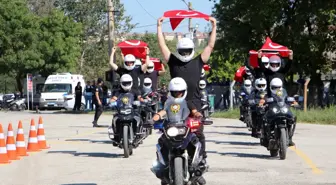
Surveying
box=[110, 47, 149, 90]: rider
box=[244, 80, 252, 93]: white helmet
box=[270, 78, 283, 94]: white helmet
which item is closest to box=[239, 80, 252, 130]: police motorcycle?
box=[244, 80, 252, 93]: white helmet

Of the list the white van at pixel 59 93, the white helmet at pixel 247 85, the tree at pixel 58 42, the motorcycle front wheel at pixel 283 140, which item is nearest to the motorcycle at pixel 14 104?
the white van at pixel 59 93

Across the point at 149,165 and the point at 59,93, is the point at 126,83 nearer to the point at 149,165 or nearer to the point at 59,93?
the point at 149,165

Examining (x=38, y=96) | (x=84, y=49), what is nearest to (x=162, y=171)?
(x=38, y=96)

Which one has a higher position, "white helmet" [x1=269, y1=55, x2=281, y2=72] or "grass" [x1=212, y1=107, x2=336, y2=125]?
"white helmet" [x1=269, y1=55, x2=281, y2=72]

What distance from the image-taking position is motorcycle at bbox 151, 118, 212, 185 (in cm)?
947

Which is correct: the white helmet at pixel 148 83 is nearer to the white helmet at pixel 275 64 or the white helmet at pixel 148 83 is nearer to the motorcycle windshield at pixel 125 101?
the motorcycle windshield at pixel 125 101

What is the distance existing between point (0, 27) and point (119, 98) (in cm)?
4353

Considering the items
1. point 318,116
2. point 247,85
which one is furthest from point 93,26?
point 247,85

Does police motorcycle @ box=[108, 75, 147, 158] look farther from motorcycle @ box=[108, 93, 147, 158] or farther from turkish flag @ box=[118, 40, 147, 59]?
turkish flag @ box=[118, 40, 147, 59]

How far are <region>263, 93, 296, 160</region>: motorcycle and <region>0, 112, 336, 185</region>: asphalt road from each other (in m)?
0.27

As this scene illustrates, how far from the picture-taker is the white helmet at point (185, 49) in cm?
1038

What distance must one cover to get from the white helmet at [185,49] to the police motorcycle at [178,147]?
0.75 m

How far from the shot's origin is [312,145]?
18.5 m

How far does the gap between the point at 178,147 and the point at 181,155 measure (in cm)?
13
